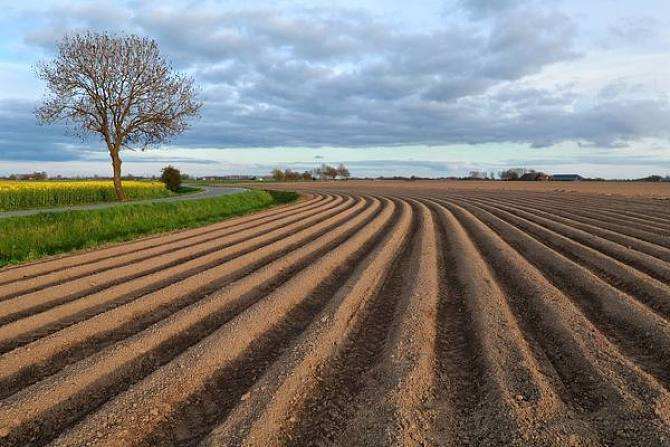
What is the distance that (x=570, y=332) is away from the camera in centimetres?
527

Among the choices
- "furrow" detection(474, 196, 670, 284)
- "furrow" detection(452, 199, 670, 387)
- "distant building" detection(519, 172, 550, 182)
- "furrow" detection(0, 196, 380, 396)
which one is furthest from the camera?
"distant building" detection(519, 172, 550, 182)

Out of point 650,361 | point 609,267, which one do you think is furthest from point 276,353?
point 609,267

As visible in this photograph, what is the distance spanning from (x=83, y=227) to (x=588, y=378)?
48.5ft

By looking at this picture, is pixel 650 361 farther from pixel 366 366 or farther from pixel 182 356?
pixel 182 356

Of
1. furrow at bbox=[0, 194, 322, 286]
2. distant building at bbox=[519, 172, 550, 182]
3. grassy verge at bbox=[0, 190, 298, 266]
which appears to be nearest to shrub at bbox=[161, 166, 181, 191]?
grassy verge at bbox=[0, 190, 298, 266]

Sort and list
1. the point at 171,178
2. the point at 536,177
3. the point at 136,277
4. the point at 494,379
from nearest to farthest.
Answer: the point at 494,379
the point at 136,277
the point at 171,178
the point at 536,177

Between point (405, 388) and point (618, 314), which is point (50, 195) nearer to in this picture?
point (405, 388)

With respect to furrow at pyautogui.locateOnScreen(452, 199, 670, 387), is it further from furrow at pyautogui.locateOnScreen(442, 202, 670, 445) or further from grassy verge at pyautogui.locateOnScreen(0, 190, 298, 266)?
grassy verge at pyautogui.locateOnScreen(0, 190, 298, 266)

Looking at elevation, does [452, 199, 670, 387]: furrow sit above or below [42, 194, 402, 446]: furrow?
above

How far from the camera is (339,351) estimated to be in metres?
4.96

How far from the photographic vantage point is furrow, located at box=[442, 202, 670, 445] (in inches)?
133

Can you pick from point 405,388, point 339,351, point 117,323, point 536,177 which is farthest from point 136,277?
point 536,177

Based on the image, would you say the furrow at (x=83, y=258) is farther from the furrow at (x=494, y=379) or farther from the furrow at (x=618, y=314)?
the furrow at (x=618, y=314)

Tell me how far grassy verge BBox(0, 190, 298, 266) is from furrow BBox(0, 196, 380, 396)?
16.3ft
